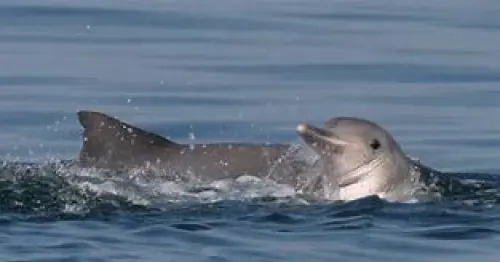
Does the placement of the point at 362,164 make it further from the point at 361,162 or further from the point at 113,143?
the point at 113,143

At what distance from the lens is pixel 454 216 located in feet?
50.2

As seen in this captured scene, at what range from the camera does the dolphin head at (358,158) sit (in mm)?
16859

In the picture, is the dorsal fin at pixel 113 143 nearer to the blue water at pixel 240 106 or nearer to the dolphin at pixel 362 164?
the blue water at pixel 240 106

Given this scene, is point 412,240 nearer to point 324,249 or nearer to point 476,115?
point 324,249

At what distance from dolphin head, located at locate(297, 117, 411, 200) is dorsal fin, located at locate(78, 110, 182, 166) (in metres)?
1.52

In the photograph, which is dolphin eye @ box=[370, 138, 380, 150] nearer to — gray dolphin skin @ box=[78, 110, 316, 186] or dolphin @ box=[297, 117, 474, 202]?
dolphin @ box=[297, 117, 474, 202]

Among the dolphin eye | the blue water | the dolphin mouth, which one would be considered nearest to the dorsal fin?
the blue water

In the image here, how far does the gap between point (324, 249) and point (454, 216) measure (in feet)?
5.67

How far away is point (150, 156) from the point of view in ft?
57.8

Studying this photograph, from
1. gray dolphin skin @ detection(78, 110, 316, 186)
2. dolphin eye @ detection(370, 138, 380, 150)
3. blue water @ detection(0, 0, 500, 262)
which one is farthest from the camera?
gray dolphin skin @ detection(78, 110, 316, 186)

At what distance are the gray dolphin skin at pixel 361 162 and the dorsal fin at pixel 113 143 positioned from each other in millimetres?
1518

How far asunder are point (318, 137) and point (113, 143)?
6.38 ft

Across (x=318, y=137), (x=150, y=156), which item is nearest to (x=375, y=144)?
(x=318, y=137)

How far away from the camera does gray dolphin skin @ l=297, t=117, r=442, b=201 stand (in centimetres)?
1683
